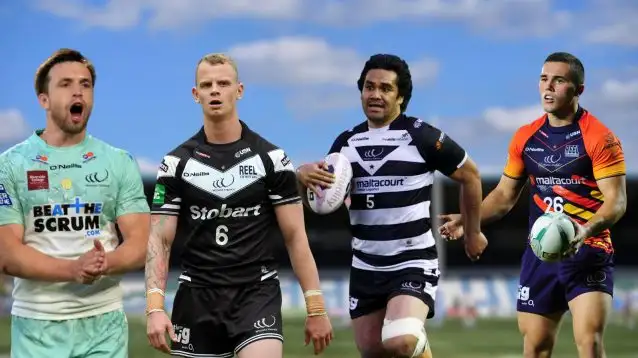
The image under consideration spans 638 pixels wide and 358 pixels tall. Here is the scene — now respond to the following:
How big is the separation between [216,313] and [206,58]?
59.0 inches

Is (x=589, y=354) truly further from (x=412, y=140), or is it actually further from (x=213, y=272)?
(x=213, y=272)

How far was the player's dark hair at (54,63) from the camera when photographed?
239 inches

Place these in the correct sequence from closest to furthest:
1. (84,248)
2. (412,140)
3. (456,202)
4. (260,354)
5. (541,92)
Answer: (84,248), (260,354), (412,140), (541,92), (456,202)

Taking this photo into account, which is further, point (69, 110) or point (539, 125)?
point (539, 125)

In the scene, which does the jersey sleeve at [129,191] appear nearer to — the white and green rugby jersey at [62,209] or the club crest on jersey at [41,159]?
the white and green rugby jersey at [62,209]

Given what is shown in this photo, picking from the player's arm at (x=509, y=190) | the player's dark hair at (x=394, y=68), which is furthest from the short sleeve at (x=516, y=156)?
the player's dark hair at (x=394, y=68)

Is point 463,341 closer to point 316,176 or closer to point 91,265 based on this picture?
point 316,176

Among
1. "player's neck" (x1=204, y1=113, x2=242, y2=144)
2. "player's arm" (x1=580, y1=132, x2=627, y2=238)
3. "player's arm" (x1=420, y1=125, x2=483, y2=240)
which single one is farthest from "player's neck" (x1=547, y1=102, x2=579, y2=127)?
"player's neck" (x1=204, y1=113, x2=242, y2=144)

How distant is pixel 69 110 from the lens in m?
5.96

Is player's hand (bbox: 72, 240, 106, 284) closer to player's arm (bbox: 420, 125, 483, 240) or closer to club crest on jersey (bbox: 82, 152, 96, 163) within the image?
club crest on jersey (bbox: 82, 152, 96, 163)

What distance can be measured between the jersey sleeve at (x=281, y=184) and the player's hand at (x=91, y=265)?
4.07ft

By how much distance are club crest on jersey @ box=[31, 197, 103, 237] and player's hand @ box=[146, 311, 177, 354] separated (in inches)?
23.9

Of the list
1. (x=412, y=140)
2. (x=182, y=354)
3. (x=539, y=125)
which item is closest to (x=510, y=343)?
(x=539, y=125)

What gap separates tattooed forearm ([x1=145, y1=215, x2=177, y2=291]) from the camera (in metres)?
6.44
